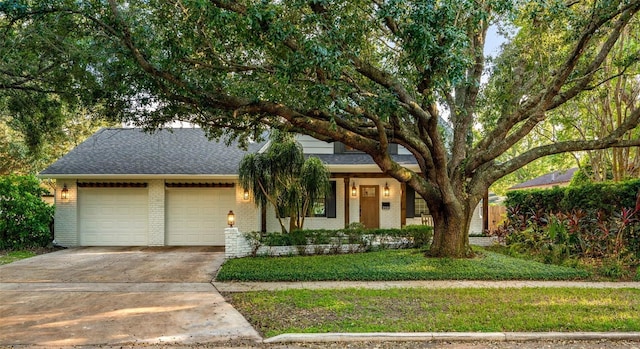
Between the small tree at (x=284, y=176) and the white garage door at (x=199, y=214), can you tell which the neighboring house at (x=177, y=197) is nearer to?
the white garage door at (x=199, y=214)

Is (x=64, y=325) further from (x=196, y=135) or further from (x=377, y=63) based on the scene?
(x=196, y=135)

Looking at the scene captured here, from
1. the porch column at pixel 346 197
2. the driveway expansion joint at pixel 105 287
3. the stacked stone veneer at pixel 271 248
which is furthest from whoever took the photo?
the porch column at pixel 346 197

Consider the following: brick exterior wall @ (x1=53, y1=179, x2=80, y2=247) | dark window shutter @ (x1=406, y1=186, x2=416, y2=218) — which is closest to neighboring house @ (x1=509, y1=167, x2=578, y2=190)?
dark window shutter @ (x1=406, y1=186, x2=416, y2=218)

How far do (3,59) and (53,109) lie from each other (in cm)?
258

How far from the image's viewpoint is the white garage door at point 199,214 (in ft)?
44.7

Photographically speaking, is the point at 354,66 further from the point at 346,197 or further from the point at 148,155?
the point at 148,155

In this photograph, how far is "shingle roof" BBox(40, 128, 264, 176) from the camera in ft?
42.7

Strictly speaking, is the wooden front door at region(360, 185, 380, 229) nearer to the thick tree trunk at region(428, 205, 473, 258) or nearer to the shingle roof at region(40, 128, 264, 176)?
the shingle roof at region(40, 128, 264, 176)

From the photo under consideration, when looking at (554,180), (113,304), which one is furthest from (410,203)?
(554,180)

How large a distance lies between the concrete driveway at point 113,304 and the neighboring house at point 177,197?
10.1 feet

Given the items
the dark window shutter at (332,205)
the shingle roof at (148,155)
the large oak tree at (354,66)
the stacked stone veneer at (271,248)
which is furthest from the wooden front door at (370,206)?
the large oak tree at (354,66)

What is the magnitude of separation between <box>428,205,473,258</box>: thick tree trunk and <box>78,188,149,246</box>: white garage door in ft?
31.4

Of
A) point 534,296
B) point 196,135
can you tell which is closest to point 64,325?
point 534,296

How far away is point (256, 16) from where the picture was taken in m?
6.07
